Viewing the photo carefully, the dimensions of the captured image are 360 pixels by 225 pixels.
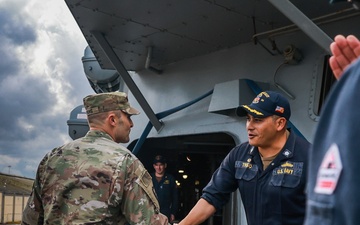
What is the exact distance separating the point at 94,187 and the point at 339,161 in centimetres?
171

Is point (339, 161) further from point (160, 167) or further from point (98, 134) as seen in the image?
point (160, 167)

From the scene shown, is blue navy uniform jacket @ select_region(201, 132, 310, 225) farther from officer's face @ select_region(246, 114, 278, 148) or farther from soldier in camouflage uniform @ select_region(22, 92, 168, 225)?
soldier in camouflage uniform @ select_region(22, 92, 168, 225)

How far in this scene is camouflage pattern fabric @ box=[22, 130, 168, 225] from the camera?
7.02 feet

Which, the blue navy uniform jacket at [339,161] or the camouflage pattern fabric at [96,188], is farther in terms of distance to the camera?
the camouflage pattern fabric at [96,188]

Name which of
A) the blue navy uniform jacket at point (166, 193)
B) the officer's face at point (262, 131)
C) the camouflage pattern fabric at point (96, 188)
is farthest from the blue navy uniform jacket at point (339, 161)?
the blue navy uniform jacket at point (166, 193)

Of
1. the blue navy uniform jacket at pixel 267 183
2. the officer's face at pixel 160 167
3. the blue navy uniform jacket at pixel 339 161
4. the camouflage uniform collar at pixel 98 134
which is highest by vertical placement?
the officer's face at pixel 160 167

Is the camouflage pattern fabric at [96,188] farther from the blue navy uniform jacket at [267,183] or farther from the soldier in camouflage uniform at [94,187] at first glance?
the blue navy uniform jacket at [267,183]

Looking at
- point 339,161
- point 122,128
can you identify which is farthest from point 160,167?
point 339,161

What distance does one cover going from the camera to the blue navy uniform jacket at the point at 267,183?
218 centimetres

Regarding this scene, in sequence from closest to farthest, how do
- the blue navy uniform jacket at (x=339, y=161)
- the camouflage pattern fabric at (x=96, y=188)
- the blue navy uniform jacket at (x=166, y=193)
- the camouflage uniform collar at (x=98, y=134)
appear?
the blue navy uniform jacket at (x=339, y=161) < the camouflage pattern fabric at (x=96, y=188) < the camouflage uniform collar at (x=98, y=134) < the blue navy uniform jacket at (x=166, y=193)

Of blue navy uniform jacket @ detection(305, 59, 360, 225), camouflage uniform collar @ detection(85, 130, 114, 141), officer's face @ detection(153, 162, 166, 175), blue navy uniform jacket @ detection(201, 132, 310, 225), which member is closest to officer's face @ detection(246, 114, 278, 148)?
blue navy uniform jacket @ detection(201, 132, 310, 225)

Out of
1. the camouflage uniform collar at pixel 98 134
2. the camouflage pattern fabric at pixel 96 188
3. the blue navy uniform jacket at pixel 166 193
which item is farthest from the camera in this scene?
the blue navy uniform jacket at pixel 166 193

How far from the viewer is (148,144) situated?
22.0 ft

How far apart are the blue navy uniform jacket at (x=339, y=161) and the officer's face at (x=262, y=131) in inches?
70.1
